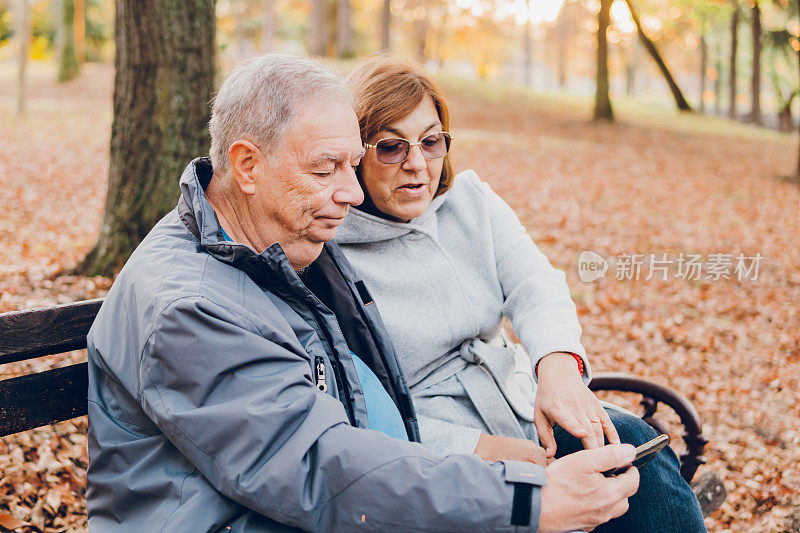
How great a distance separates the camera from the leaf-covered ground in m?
3.73

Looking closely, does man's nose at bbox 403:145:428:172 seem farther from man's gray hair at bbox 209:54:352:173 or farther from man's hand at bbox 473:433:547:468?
man's hand at bbox 473:433:547:468

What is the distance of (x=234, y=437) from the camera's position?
4.67 ft

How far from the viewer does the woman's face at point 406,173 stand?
7.99 ft

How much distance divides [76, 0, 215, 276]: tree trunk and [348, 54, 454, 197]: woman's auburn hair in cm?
191

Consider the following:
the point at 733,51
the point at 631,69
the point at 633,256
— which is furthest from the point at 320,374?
the point at 631,69

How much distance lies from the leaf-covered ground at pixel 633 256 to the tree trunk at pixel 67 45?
13.5ft

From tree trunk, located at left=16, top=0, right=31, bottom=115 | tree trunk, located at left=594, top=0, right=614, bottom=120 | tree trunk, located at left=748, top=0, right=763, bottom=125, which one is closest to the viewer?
tree trunk, located at left=16, top=0, right=31, bottom=115

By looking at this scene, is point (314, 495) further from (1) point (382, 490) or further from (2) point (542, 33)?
(2) point (542, 33)

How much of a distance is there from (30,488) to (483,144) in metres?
13.2

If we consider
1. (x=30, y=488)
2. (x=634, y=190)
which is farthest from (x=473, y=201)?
(x=634, y=190)

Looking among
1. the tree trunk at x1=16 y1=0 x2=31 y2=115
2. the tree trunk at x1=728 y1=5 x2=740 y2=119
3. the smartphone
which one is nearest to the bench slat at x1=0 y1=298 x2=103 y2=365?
the smartphone

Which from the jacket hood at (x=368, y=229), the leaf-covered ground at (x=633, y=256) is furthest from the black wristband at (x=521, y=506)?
the leaf-covered ground at (x=633, y=256)

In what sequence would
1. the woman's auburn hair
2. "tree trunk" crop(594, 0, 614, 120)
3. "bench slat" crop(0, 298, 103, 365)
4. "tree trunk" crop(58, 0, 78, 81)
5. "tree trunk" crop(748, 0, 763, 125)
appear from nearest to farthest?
"bench slat" crop(0, 298, 103, 365)
the woman's auburn hair
"tree trunk" crop(594, 0, 614, 120)
"tree trunk" crop(58, 0, 78, 81)
"tree trunk" crop(748, 0, 763, 125)

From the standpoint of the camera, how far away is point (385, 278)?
248cm
